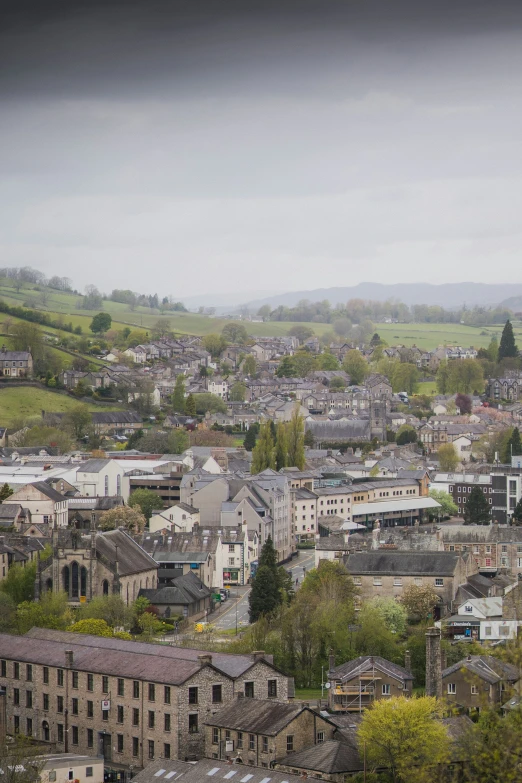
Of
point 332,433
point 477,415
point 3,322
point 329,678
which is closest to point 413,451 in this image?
point 332,433

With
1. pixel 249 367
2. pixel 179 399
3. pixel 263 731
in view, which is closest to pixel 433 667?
pixel 263 731

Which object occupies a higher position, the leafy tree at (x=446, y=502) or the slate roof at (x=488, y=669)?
the slate roof at (x=488, y=669)

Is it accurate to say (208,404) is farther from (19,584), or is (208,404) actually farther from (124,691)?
(124,691)

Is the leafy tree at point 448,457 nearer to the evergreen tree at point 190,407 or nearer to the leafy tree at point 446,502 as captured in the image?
the leafy tree at point 446,502

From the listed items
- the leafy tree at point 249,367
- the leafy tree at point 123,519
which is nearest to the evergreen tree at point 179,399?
the leafy tree at point 249,367

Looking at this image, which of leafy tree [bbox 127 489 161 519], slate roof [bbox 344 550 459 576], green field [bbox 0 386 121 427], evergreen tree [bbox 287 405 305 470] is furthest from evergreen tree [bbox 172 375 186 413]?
slate roof [bbox 344 550 459 576]
